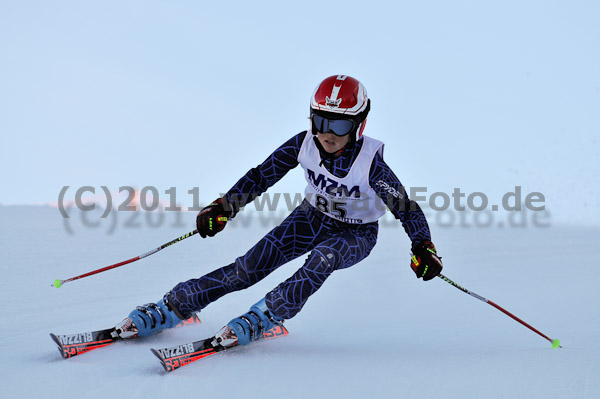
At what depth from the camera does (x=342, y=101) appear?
3275mm

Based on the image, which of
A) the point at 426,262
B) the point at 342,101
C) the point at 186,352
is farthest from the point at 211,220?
the point at 426,262

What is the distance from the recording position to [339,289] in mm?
5426

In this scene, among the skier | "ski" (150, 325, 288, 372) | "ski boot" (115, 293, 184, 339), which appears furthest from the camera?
"ski boot" (115, 293, 184, 339)

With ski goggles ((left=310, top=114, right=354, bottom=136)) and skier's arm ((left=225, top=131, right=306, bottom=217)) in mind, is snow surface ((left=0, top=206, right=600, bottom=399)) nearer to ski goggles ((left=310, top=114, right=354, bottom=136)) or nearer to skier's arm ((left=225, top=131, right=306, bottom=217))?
skier's arm ((left=225, top=131, right=306, bottom=217))

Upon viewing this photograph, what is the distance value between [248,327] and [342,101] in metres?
1.41

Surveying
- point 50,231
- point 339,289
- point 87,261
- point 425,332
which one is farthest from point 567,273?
point 50,231

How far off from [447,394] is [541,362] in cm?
75

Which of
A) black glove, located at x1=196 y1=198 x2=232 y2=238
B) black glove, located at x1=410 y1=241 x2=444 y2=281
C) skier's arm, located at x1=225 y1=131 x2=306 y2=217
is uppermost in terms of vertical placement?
skier's arm, located at x1=225 y1=131 x2=306 y2=217

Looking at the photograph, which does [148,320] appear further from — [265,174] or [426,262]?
[426,262]

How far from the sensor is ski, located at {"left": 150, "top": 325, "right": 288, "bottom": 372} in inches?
115

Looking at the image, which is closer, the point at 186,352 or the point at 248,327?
the point at 186,352

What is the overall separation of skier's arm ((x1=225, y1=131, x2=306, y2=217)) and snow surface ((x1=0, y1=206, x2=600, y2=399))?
0.91 m

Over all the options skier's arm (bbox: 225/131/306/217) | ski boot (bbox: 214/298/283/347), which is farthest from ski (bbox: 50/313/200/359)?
skier's arm (bbox: 225/131/306/217)

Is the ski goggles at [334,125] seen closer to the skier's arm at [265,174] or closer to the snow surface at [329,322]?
the skier's arm at [265,174]
